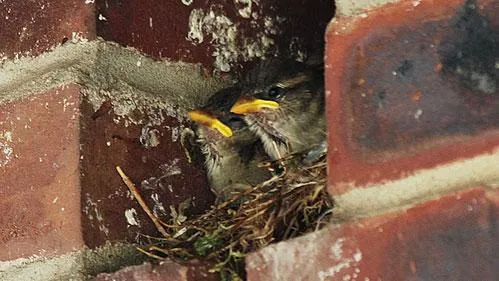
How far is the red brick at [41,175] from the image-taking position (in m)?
1.26

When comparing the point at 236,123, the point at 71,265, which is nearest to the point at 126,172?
the point at 71,265

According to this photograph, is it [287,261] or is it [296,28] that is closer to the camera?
[287,261]

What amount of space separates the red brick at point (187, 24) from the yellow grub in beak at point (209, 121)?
71 millimetres

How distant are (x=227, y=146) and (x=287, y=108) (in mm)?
120

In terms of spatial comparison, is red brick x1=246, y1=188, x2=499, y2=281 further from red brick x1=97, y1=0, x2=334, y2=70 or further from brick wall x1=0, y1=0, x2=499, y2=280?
red brick x1=97, y1=0, x2=334, y2=70

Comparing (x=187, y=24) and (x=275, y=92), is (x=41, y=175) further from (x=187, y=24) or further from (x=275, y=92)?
(x=275, y=92)

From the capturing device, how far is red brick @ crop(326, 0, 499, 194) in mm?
960

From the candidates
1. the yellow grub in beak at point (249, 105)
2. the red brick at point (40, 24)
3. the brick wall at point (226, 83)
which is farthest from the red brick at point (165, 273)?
the yellow grub in beak at point (249, 105)

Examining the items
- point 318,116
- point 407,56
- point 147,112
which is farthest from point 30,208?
point 318,116

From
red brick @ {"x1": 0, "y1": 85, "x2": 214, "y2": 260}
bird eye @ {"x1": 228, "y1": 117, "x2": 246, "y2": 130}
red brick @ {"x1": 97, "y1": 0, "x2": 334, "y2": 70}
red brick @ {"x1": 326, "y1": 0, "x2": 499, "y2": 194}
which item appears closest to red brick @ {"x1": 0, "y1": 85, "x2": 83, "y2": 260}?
red brick @ {"x1": 0, "y1": 85, "x2": 214, "y2": 260}

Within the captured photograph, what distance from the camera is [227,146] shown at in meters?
1.85

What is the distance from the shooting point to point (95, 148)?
1303 mm

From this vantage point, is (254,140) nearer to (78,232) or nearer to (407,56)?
(78,232)

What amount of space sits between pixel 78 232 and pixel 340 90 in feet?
1.21
